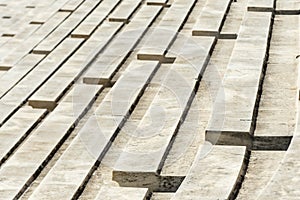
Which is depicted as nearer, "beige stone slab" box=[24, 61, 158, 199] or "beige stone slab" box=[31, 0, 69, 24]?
"beige stone slab" box=[24, 61, 158, 199]

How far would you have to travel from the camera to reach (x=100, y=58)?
711cm

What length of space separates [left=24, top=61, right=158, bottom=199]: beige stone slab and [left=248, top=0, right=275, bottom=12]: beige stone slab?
2.06 meters

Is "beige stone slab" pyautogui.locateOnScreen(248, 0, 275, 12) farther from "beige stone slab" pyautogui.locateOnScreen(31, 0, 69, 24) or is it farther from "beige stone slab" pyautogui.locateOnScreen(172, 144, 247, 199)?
"beige stone slab" pyautogui.locateOnScreen(172, 144, 247, 199)

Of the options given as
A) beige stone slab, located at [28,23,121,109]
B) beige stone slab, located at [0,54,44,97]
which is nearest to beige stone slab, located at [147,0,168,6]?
beige stone slab, located at [28,23,121,109]

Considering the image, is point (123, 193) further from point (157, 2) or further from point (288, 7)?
point (157, 2)

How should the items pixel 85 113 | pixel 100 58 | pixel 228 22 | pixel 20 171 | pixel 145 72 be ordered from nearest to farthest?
pixel 20 171 < pixel 85 113 < pixel 145 72 < pixel 100 58 < pixel 228 22

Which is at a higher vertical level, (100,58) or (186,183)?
(186,183)

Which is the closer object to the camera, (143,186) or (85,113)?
(143,186)

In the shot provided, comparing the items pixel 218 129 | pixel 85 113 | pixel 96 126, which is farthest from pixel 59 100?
pixel 218 129

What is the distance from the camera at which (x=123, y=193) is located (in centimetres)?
441

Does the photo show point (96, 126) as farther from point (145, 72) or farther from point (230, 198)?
point (230, 198)

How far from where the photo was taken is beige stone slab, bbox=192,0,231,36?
7.36m

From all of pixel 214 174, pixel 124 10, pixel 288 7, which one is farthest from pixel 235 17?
pixel 214 174

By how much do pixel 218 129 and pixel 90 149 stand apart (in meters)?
0.93
